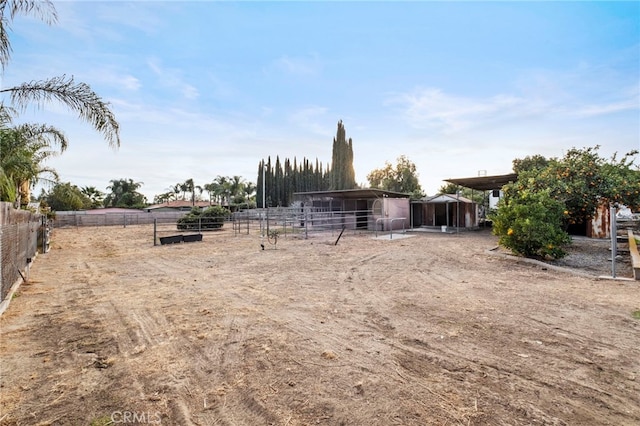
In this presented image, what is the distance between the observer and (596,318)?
380 centimetres

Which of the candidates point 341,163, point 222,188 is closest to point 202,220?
point 341,163

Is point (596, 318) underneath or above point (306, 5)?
underneath

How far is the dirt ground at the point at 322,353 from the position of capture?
6.67ft

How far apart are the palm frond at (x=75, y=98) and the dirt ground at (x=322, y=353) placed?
110 inches

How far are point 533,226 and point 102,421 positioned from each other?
9348mm

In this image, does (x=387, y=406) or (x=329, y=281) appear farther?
(x=329, y=281)

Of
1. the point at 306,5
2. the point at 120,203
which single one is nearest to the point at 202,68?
the point at 306,5

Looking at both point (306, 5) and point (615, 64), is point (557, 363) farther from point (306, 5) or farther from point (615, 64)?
point (615, 64)

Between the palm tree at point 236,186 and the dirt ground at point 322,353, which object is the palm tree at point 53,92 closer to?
the dirt ground at point 322,353

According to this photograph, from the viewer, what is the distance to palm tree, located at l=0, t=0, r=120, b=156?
3.65m

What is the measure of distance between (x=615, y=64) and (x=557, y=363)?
461 inches

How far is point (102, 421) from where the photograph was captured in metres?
1.91

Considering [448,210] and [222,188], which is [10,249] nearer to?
[448,210]

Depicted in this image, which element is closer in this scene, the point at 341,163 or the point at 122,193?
the point at 341,163
